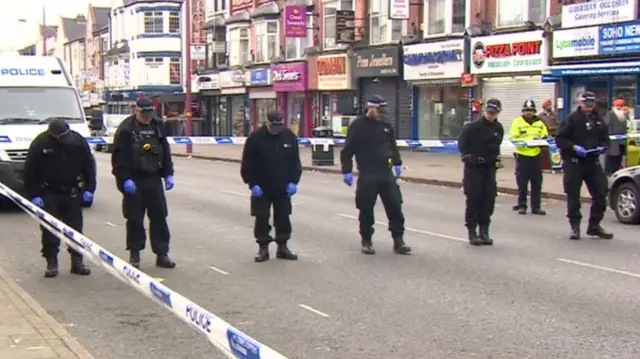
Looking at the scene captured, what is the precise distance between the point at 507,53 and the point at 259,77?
58.9 feet

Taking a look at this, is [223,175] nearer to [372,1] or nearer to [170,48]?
[372,1]

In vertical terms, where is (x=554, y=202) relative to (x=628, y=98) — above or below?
below

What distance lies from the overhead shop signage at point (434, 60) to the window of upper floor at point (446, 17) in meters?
0.64

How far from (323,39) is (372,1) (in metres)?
3.87

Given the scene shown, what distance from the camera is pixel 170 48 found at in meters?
56.8

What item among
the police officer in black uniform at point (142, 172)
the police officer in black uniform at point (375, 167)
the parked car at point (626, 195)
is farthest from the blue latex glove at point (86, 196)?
the parked car at point (626, 195)

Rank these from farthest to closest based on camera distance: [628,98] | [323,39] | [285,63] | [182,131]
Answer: [182,131]
[285,63]
[323,39]
[628,98]

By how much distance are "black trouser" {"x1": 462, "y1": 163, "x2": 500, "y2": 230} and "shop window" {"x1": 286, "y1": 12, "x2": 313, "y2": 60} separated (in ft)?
90.2

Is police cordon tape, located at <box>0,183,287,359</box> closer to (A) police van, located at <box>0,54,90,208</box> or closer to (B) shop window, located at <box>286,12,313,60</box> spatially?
(A) police van, located at <box>0,54,90,208</box>

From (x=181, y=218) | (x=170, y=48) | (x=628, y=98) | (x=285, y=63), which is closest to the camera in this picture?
(x=181, y=218)

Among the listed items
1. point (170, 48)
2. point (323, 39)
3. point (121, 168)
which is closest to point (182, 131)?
point (170, 48)

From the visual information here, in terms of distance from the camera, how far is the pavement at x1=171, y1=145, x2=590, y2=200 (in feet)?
59.7

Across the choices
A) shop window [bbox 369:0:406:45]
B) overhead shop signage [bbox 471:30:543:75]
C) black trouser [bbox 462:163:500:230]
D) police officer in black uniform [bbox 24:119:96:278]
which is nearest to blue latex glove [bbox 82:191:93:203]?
police officer in black uniform [bbox 24:119:96:278]

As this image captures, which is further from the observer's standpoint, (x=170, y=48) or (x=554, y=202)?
(x=170, y=48)
